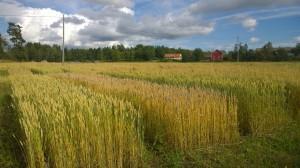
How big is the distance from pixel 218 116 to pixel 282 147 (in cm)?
144

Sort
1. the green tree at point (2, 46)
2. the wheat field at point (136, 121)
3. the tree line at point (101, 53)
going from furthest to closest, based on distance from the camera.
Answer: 1. the green tree at point (2, 46)
2. the tree line at point (101, 53)
3. the wheat field at point (136, 121)

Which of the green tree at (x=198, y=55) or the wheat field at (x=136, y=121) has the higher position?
the green tree at (x=198, y=55)

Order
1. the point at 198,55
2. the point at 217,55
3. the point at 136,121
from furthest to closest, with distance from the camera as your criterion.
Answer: the point at 198,55 → the point at 217,55 → the point at 136,121

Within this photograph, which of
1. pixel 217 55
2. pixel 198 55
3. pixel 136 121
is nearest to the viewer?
pixel 136 121

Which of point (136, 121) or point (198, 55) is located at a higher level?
point (198, 55)

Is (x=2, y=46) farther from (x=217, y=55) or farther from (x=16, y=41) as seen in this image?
(x=217, y=55)

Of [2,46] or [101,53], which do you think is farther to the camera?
[101,53]

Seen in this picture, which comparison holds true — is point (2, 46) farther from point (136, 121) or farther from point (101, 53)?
point (136, 121)

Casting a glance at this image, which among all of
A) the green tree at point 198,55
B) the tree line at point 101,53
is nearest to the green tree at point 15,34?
the tree line at point 101,53

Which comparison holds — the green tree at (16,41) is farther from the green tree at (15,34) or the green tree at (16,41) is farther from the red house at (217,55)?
the red house at (217,55)

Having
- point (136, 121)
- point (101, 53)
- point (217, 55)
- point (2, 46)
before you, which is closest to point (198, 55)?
point (217, 55)

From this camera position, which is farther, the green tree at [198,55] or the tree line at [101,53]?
the green tree at [198,55]

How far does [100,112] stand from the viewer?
4.26 metres

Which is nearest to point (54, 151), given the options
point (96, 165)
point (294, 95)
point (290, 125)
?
point (96, 165)
